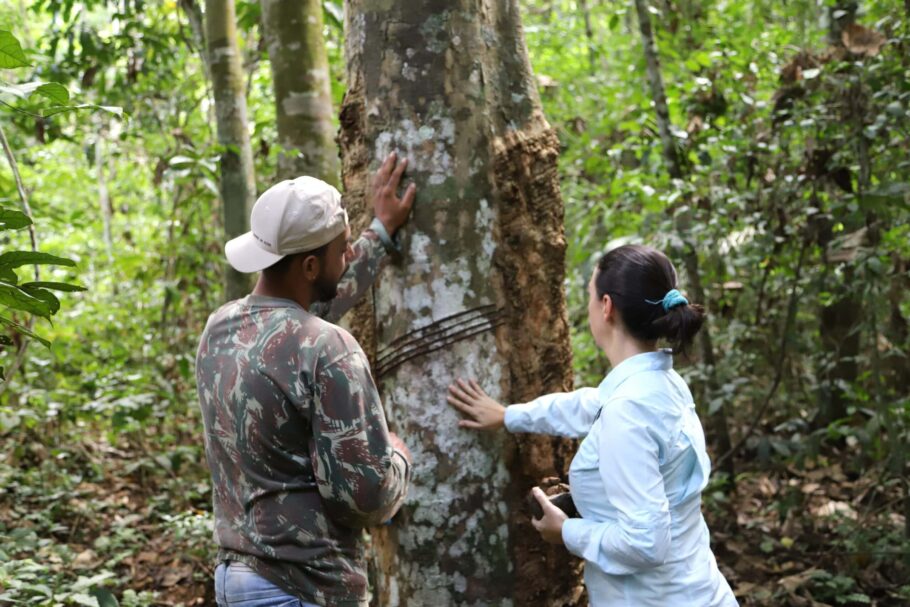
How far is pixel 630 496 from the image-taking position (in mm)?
2062

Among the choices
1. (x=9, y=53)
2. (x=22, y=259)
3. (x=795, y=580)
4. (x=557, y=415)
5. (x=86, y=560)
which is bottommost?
(x=795, y=580)

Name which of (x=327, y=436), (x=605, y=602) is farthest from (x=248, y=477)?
(x=605, y=602)

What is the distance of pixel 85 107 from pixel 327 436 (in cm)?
103

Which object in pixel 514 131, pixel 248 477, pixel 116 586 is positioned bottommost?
pixel 116 586

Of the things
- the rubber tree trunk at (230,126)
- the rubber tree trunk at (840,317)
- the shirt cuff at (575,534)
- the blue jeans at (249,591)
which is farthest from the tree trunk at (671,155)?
the blue jeans at (249,591)

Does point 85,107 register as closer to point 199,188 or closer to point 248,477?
point 248,477

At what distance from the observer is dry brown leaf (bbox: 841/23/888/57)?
4574mm

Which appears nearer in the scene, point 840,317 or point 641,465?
point 641,465

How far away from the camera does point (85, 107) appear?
6.87 ft

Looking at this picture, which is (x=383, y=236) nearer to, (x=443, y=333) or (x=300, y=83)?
(x=443, y=333)

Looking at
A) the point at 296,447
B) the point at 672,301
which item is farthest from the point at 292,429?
the point at 672,301

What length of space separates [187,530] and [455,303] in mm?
2809

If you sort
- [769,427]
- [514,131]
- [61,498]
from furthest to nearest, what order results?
[769,427], [61,498], [514,131]

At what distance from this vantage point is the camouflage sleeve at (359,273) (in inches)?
102
